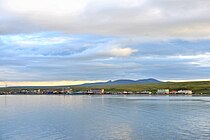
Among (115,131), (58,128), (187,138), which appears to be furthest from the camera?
(58,128)

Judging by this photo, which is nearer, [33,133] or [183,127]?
[33,133]

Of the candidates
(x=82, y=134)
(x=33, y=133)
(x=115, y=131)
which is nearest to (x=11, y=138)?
(x=33, y=133)

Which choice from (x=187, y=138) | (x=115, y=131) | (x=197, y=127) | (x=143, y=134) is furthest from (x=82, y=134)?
(x=197, y=127)

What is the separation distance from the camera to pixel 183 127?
75.4 metres

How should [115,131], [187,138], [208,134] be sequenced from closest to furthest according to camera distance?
[187,138]
[208,134]
[115,131]

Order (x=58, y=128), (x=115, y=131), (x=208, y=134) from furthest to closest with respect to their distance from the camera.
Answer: (x=58, y=128) < (x=115, y=131) < (x=208, y=134)

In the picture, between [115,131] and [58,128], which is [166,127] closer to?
[115,131]

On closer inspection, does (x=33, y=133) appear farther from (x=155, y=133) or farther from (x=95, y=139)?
(x=155, y=133)

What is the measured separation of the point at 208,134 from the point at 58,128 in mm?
29844

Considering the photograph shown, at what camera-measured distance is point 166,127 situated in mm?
75562

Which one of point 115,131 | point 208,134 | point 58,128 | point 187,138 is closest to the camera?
point 187,138

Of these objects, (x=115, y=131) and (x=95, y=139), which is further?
(x=115, y=131)

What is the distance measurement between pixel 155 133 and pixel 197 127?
12.9 metres

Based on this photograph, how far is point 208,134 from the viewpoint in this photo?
2530 inches
